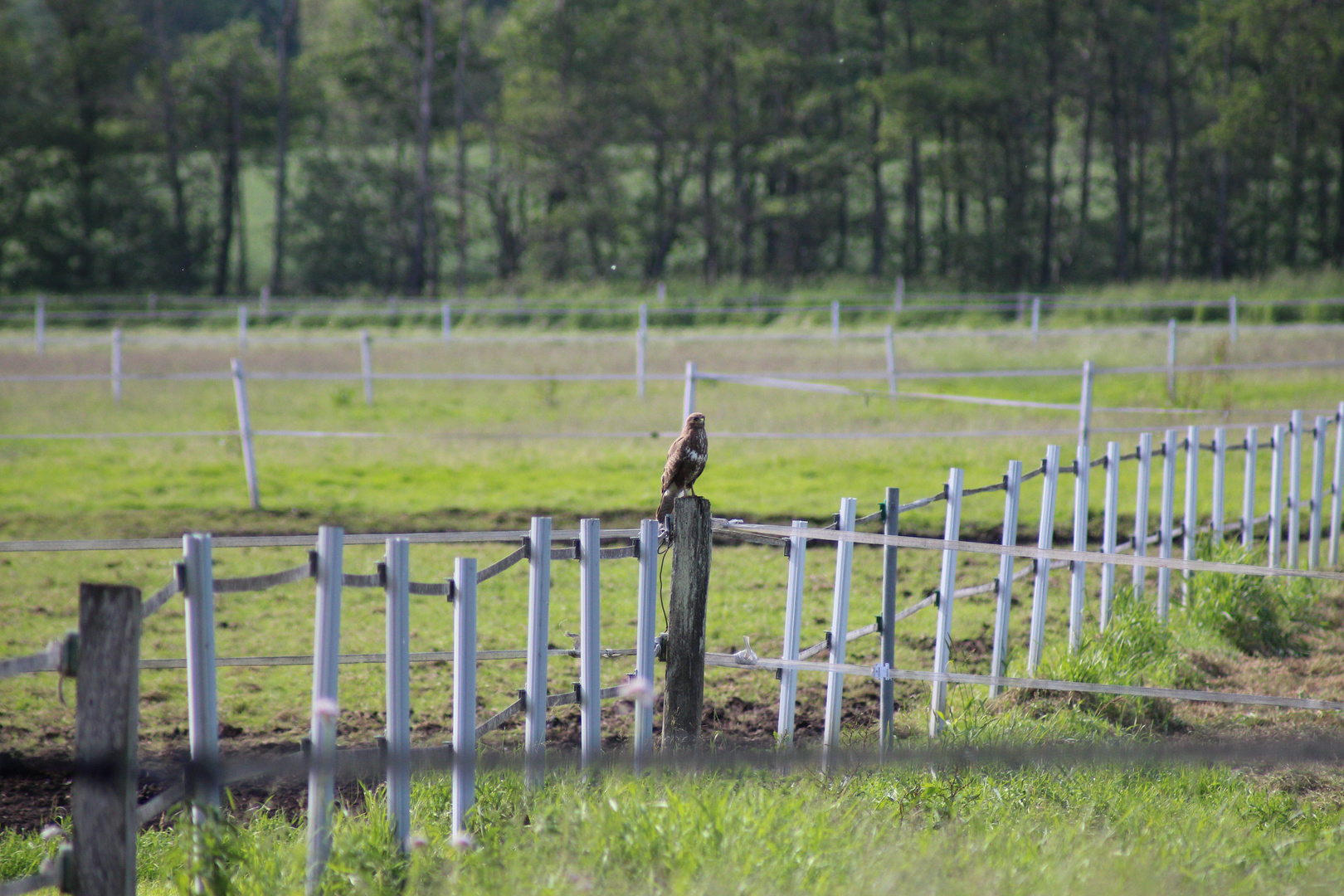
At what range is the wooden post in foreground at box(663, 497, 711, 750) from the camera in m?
3.50

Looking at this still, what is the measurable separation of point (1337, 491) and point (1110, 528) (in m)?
3.00

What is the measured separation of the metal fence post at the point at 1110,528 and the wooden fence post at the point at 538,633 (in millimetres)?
3225

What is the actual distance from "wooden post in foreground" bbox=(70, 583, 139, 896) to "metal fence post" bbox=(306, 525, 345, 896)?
44 cm

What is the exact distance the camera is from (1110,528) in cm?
573

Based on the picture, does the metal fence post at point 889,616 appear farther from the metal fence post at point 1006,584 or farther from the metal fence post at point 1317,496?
the metal fence post at point 1317,496

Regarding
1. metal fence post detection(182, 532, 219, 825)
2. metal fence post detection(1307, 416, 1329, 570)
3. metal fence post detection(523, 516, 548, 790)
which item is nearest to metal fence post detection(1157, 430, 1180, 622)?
metal fence post detection(1307, 416, 1329, 570)

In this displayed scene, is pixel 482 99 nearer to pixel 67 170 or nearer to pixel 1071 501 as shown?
pixel 67 170

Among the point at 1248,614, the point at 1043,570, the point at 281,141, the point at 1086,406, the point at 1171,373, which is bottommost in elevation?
the point at 1248,614

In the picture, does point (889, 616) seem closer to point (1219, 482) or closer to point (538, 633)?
point (538, 633)

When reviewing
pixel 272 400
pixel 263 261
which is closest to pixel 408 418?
pixel 272 400

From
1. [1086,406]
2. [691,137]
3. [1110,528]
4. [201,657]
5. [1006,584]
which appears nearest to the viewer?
[201,657]

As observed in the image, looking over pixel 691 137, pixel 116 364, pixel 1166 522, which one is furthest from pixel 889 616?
pixel 691 137

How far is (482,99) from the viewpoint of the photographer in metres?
46.1

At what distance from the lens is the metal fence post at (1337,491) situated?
752cm
